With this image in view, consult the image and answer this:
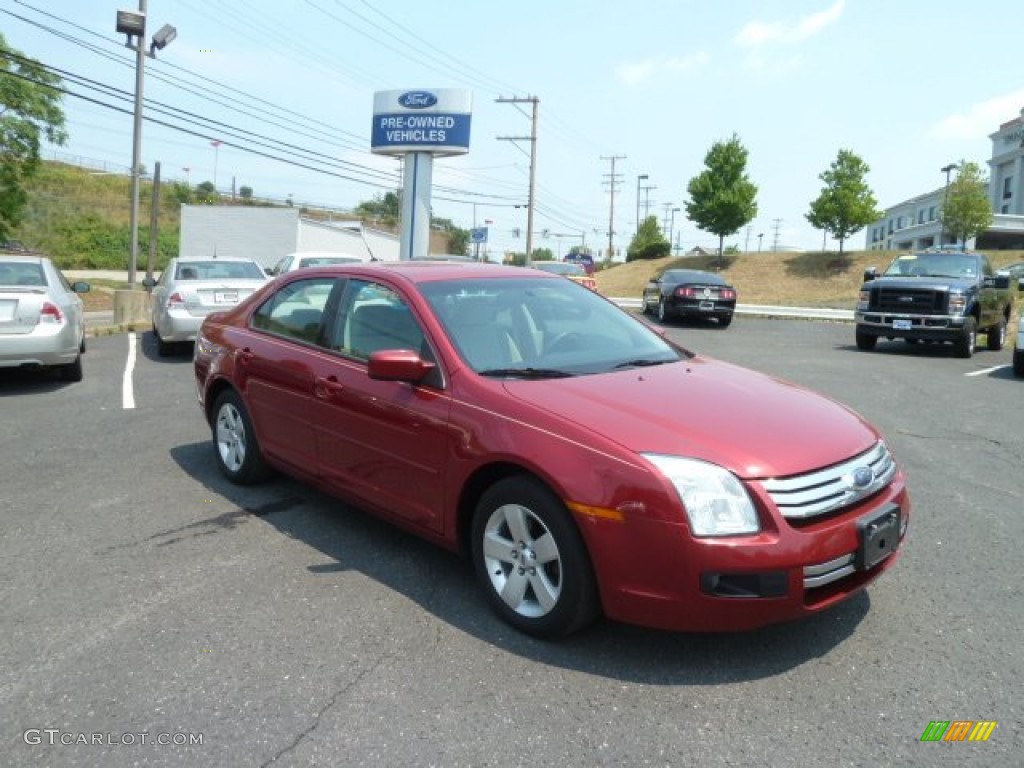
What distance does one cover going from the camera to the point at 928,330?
1418cm

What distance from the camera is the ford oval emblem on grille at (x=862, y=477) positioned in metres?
3.24

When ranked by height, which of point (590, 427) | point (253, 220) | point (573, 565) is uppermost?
point (253, 220)

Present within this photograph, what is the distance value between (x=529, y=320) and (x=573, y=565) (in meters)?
1.55

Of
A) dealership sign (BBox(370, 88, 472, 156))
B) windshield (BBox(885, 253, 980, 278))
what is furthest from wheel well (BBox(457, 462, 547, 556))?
dealership sign (BBox(370, 88, 472, 156))

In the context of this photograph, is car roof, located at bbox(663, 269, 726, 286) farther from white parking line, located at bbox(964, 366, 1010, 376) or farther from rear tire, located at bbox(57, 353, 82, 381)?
rear tire, located at bbox(57, 353, 82, 381)

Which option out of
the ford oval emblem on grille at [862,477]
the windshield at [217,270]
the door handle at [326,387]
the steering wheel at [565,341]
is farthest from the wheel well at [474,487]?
the windshield at [217,270]

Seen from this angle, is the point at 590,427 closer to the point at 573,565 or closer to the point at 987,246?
the point at 573,565

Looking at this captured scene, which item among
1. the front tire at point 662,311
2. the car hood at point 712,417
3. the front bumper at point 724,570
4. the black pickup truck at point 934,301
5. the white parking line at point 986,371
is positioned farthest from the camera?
the front tire at point 662,311

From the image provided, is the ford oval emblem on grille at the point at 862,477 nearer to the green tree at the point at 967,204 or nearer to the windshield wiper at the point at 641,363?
the windshield wiper at the point at 641,363

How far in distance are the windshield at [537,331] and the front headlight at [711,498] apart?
3.15 ft

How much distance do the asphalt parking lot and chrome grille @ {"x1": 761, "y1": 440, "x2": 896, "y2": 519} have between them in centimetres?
63

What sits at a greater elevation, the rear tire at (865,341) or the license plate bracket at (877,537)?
the rear tire at (865,341)

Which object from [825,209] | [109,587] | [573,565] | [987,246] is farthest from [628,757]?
[987,246]

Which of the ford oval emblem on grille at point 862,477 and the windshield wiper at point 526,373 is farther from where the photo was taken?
the windshield wiper at point 526,373
